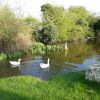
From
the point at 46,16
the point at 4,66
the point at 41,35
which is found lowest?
the point at 4,66

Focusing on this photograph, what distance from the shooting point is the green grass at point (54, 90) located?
9680 mm

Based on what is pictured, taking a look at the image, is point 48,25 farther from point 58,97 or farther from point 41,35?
point 58,97

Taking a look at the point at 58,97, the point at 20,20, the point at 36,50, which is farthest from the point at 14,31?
the point at 58,97

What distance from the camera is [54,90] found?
10352mm

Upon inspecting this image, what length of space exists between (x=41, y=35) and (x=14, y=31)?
10.4 metres

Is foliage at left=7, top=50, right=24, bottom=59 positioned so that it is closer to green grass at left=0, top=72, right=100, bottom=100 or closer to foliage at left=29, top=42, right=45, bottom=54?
foliage at left=29, top=42, right=45, bottom=54

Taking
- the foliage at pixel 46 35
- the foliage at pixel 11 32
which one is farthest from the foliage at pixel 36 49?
the foliage at pixel 46 35

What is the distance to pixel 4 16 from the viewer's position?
109 feet

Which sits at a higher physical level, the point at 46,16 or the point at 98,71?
the point at 46,16

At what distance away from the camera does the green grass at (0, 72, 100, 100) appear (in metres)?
9.68

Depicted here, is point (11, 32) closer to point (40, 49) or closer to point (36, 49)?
point (36, 49)

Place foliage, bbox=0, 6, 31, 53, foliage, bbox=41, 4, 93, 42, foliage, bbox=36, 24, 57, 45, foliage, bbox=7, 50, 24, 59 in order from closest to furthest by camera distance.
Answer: foliage, bbox=7, 50, 24, 59 < foliage, bbox=0, 6, 31, 53 < foliage, bbox=36, 24, 57, 45 < foliage, bbox=41, 4, 93, 42

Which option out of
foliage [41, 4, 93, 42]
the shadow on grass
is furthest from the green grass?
foliage [41, 4, 93, 42]

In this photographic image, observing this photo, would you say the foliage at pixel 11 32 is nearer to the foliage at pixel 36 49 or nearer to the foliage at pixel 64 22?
the foliage at pixel 36 49
